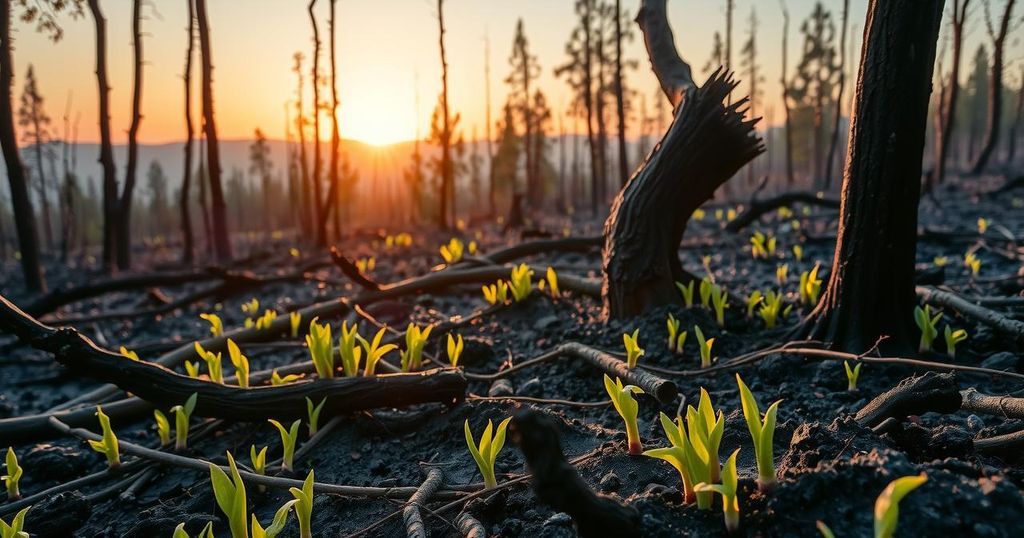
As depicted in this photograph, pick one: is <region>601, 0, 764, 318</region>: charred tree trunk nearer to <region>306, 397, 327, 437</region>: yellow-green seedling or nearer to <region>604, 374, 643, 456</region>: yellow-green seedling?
<region>604, 374, 643, 456</region>: yellow-green seedling

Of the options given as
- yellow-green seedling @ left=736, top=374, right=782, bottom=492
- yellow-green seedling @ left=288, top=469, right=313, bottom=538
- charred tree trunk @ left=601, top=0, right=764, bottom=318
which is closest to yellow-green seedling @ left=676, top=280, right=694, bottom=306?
charred tree trunk @ left=601, top=0, right=764, bottom=318

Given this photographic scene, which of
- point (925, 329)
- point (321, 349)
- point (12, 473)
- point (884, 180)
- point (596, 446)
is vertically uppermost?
point (884, 180)

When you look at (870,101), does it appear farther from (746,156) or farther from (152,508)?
(152,508)

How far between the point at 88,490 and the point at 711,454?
131 inches

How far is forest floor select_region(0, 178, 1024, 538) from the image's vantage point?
1516 millimetres

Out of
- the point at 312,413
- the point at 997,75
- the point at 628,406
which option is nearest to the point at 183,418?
the point at 312,413

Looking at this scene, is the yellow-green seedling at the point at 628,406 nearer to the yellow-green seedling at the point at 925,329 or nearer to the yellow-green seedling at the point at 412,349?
the yellow-green seedling at the point at 412,349

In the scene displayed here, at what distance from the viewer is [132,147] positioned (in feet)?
49.3

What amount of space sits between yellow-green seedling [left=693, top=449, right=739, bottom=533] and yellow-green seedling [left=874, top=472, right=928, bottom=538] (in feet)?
1.14

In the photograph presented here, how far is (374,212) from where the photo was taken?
94625mm

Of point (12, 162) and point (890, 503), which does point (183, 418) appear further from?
point (12, 162)

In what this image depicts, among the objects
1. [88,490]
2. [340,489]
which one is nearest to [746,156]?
[340,489]

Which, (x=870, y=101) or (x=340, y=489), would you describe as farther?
(x=870, y=101)

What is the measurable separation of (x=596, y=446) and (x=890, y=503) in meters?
1.42
